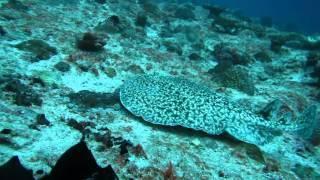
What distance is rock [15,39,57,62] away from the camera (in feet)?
32.8

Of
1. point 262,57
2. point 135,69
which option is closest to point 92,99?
point 135,69

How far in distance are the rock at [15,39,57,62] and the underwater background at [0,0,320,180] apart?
0.03m

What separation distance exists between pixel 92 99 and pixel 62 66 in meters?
1.97

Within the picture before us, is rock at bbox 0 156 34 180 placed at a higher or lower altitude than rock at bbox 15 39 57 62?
higher

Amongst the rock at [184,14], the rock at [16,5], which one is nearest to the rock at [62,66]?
the rock at [16,5]

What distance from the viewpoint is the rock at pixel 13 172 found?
14.8 ft

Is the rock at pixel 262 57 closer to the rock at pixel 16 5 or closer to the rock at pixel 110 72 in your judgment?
the rock at pixel 110 72

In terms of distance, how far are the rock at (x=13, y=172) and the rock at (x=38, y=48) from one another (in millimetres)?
5593

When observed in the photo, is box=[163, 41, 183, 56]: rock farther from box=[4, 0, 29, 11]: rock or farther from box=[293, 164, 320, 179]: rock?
box=[293, 164, 320, 179]: rock

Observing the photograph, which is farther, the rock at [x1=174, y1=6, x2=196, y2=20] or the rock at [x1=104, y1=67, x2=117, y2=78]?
the rock at [x1=174, y1=6, x2=196, y2=20]

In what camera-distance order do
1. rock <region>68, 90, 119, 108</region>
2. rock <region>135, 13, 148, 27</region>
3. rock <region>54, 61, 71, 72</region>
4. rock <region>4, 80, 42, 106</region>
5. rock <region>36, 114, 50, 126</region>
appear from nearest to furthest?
rock <region>36, 114, 50, 126</region>
rock <region>4, 80, 42, 106</region>
rock <region>68, 90, 119, 108</region>
rock <region>54, 61, 71, 72</region>
rock <region>135, 13, 148, 27</region>

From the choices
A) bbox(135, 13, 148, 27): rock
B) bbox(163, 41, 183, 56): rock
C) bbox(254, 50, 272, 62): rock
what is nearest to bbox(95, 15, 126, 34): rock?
bbox(135, 13, 148, 27): rock

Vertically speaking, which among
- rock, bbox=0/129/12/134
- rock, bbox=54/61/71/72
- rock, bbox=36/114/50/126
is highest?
rock, bbox=0/129/12/134

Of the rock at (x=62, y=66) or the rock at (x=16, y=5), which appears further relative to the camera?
the rock at (x=16, y=5)
